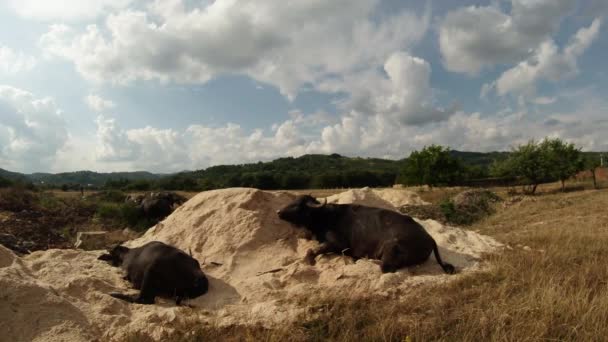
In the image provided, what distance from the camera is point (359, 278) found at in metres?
5.85

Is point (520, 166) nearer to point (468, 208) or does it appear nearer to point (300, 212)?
point (468, 208)

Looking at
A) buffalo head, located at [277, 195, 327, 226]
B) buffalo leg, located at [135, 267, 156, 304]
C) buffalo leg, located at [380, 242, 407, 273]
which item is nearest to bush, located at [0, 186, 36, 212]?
buffalo leg, located at [135, 267, 156, 304]

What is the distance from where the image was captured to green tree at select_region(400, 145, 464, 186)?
4122 centimetres

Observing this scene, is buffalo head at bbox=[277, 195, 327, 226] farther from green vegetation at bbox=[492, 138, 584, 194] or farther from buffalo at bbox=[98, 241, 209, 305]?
green vegetation at bbox=[492, 138, 584, 194]

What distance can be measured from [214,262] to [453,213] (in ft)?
42.3

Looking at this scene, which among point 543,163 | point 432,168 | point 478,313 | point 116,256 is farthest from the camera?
point 432,168

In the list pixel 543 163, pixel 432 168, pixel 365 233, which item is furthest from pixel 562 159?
pixel 365 233

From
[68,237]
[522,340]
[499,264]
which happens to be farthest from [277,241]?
[68,237]

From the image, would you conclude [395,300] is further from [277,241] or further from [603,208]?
[603,208]

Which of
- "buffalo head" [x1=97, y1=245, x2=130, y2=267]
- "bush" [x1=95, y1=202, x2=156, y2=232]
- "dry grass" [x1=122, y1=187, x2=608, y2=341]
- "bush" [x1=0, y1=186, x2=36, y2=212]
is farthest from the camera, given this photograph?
"bush" [x1=0, y1=186, x2=36, y2=212]

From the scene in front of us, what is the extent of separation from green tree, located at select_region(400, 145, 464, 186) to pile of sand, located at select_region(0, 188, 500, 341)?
1303 inches

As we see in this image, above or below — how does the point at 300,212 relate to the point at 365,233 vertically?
above

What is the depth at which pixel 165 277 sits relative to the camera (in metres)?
5.97

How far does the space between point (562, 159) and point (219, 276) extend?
3924 cm
